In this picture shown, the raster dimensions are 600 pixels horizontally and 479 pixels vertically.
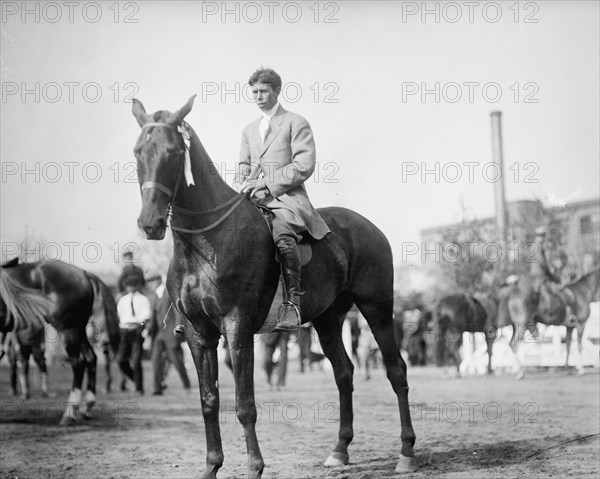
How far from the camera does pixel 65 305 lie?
10.2m

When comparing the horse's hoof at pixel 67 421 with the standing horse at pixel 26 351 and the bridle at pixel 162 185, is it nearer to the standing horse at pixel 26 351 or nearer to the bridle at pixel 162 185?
the standing horse at pixel 26 351

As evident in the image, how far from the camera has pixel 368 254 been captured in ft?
25.2

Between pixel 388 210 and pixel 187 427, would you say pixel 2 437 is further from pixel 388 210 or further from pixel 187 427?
pixel 388 210

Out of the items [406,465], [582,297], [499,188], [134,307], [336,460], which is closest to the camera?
[406,465]

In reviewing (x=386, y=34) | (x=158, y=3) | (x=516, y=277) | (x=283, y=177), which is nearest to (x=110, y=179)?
(x=158, y=3)

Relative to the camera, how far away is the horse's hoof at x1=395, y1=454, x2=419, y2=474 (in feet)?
23.0

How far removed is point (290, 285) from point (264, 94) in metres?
1.62

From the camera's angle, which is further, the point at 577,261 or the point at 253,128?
the point at 577,261

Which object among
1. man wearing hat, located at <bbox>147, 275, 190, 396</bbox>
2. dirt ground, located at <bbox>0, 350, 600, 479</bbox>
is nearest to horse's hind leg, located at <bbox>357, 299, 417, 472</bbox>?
dirt ground, located at <bbox>0, 350, 600, 479</bbox>

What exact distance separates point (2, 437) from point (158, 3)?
5137 mm

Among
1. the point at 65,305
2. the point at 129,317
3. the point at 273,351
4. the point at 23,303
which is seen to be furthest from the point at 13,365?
the point at 23,303

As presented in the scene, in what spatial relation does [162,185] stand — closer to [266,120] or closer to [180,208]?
[180,208]

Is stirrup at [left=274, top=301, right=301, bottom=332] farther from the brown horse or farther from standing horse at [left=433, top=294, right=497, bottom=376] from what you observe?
standing horse at [left=433, top=294, right=497, bottom=376]

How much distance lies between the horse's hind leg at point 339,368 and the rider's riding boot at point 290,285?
3.63ft
